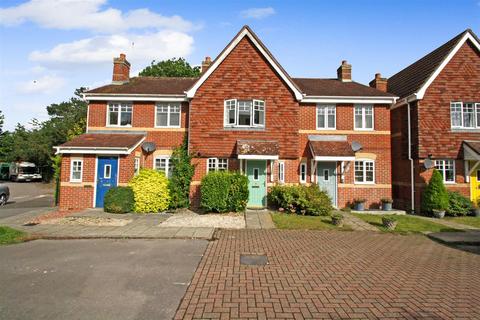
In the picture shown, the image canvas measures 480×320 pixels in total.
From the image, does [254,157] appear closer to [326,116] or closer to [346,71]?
[326,116]

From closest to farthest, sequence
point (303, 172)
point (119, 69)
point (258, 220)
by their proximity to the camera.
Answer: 1. point (258, 220)
2. point (303, 172)
3. point (119, 69)

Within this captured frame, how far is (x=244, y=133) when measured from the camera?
16.1 m

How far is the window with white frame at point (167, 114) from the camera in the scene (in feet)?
56.4

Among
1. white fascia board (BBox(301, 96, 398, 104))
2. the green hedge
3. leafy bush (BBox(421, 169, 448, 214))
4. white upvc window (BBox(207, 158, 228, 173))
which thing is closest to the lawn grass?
the green hedge

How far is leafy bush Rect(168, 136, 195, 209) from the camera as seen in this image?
15.3 m

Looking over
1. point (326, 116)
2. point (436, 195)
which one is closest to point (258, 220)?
point (326, 116)

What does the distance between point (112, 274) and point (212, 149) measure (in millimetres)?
10231

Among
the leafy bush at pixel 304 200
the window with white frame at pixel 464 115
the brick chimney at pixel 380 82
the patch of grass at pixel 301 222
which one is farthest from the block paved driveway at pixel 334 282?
the brick chimney at pixel 380 82

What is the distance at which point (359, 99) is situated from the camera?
Answer: 17.0 meters

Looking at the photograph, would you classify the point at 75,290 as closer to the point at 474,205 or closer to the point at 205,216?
the point at 205,216

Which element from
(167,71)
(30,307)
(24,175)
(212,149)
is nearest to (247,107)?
(212,149)

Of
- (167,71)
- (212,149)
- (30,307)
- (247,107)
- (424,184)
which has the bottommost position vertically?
(30,307)

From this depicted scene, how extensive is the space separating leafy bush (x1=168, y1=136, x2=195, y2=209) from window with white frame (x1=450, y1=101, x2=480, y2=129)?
15.3 m

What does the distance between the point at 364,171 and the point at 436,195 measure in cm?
375
